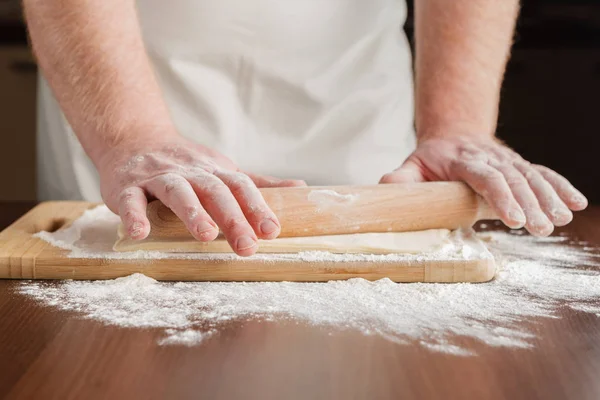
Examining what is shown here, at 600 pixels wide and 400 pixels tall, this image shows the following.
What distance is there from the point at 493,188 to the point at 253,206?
14.4 inches

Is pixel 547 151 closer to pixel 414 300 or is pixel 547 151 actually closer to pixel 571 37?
pixel 571 37

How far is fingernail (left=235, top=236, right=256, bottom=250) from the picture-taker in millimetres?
872

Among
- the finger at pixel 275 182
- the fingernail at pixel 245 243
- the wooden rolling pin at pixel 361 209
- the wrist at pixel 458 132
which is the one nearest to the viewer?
the fingernail at pixel 245 243

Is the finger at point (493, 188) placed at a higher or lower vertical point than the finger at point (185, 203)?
lower

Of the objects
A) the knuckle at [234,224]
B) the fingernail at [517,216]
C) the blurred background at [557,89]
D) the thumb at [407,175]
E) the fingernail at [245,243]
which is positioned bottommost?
the blurred background at [557,89]

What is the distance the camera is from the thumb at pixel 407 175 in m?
1.16

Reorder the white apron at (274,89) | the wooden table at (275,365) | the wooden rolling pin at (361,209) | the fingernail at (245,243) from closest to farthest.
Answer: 1. the wooden table at (275,365)
2. the fingernail at (245,243)
3. the wooden rolling pin at (361,209)
4. the white apron at (274,89)

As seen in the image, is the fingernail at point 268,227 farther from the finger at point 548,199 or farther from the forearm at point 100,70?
the finger at point 548,199

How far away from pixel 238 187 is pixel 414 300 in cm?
27

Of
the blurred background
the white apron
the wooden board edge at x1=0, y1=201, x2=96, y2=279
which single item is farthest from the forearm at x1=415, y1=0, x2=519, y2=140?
the blurred background

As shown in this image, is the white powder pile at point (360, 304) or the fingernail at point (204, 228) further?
the fingernail at point (204, 228)

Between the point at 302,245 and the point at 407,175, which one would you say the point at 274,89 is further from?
the point at 302,245

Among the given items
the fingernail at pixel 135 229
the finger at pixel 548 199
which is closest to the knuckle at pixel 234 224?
the fingernail at pixel 135 229

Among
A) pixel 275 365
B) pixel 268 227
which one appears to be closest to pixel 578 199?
pixel 268 227
